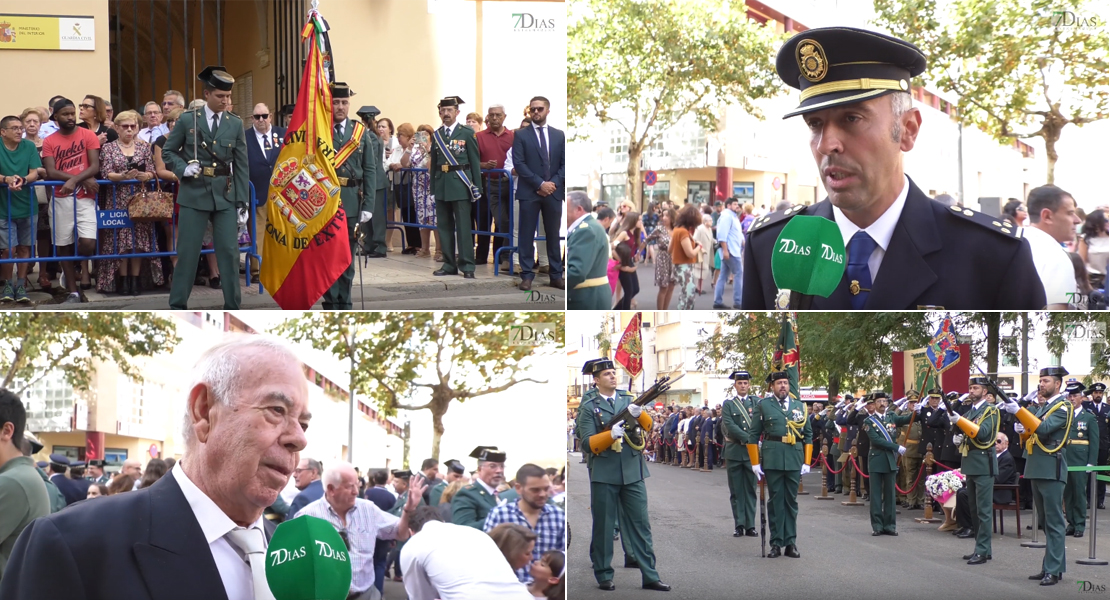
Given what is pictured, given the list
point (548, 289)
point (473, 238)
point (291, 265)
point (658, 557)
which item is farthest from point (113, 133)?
point (658, 557)

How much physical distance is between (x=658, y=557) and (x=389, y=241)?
252 centimetres

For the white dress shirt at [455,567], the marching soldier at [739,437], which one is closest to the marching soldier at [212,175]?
the white dress shirt at [455,567]

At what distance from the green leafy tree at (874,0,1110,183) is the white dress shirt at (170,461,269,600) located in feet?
16.2

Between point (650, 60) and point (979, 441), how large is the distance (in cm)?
305

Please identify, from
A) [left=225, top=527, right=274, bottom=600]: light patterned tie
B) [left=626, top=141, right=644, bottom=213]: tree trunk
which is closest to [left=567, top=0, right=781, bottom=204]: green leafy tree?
[left=626, top=141, right=644, bottom=213]: tree trunk

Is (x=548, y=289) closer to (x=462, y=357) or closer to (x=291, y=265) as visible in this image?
(x=462, y=357)

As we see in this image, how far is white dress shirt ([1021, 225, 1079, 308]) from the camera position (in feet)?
20.4

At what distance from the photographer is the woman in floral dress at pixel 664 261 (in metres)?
6.42

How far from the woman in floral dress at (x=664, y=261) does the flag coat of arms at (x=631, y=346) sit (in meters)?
0.17

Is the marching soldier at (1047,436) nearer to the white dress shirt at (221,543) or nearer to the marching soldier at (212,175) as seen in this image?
the marching soldier at (212,175)

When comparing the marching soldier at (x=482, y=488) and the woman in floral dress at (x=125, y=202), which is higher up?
the woman in floral dress at (x=125, y=202)

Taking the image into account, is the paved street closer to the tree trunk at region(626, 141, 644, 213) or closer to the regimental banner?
the tree trunk at region(626, 141, 644, 213)

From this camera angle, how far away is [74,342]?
643cm

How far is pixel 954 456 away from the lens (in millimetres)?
6906
